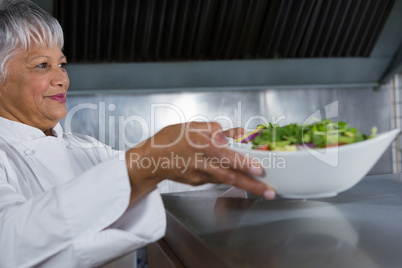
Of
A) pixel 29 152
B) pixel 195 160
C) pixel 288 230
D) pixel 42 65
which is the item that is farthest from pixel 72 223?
pixel 42 65

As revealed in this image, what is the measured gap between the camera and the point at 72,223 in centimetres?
70

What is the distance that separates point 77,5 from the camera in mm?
2148

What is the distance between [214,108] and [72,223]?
5.84 ft

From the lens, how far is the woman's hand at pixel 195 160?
62 centimetres

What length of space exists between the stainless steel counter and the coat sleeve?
137mm

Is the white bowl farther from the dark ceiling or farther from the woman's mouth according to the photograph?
the dark ceiling

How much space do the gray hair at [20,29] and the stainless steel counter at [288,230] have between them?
59 cm

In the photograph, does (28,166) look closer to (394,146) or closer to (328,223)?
(328,223)

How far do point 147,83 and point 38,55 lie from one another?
44.3 inches

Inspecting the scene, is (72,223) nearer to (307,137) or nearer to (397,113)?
(307,137)

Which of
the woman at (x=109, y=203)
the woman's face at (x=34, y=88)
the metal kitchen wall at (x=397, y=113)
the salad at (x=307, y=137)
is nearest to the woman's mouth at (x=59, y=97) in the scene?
the woman's face at (x=34, y=88)

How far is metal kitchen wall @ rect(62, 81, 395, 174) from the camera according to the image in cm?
232

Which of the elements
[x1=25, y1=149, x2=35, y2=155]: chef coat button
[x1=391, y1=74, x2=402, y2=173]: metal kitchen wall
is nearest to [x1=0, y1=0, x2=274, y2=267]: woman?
[x1=25, y1=149, x2=35, y2=155]: chef coat button

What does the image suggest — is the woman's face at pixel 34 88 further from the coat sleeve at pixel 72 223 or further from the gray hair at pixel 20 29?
the coat sleeve at pixel 72 223
